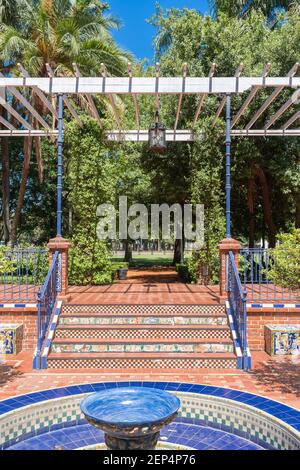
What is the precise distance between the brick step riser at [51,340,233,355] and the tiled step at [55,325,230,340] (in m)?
0.26

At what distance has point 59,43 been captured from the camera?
567 inches

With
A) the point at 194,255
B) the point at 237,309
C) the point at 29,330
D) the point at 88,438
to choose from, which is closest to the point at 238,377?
the point at 237,309

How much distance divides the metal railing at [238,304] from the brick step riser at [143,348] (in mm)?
309

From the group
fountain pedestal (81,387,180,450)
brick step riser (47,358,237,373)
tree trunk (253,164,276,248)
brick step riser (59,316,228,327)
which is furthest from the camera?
tree trunk (253,164,276,248)

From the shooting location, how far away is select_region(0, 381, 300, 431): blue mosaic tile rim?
173 inches

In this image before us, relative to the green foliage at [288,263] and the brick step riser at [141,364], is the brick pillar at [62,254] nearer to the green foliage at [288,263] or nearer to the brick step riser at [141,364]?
the brick step riser at [141,364]

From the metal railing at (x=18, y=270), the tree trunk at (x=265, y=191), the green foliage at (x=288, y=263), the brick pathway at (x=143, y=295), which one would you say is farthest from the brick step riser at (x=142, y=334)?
the tree trunk at (x=265, y=191)

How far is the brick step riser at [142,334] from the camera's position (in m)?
7.40

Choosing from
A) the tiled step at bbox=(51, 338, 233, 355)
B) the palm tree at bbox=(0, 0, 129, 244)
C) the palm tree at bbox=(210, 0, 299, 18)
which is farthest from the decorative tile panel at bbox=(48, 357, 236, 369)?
the palm tree at bbox=(210, 0, 299, 18)

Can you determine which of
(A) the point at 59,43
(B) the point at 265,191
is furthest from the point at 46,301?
(B) the point at 265,191

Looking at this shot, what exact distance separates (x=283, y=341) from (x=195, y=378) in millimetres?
2064

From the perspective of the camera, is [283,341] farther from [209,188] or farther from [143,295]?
[209,188]

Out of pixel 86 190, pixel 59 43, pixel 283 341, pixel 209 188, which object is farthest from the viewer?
pixel 59 43

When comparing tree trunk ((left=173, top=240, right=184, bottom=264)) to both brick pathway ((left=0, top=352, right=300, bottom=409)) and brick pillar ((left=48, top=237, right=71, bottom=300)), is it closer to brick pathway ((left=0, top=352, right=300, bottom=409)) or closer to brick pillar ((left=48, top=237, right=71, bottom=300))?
brick pillar ((left=48, top=237, right=71, bottom=300))
